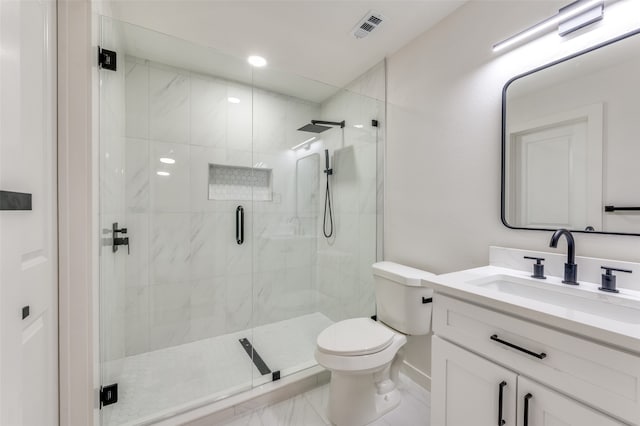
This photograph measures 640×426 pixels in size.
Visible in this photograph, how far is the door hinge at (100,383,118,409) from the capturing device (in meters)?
1.33

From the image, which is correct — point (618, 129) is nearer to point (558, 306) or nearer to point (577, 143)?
point (577, 143)

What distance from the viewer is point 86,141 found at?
1.07 meters

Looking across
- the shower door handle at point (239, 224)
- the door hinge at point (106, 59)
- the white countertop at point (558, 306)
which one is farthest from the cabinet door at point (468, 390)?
the door hinge at point (106, 59)

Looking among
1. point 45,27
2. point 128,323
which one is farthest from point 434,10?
point 128,323

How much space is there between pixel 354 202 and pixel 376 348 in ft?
4.20

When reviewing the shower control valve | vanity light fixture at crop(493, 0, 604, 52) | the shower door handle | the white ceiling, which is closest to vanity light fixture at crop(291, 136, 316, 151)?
the white ceiling

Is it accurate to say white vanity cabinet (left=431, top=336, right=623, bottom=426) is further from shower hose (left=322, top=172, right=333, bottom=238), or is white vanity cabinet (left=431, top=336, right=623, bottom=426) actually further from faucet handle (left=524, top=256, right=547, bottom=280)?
shower hose (left=322, top=172, right=333, bottom=238)

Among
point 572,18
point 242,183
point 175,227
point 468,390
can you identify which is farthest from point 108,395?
point 572,18

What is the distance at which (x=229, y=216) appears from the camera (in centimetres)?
237

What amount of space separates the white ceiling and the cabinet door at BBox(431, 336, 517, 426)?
74.1 inches

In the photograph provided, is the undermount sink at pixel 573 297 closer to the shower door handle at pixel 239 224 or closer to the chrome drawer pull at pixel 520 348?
the chrome drawer pull at pixel 520 348

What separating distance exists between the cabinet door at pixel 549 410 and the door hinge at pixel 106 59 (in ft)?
7.09

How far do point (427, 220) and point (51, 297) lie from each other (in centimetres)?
195

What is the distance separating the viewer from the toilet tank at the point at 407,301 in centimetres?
159
